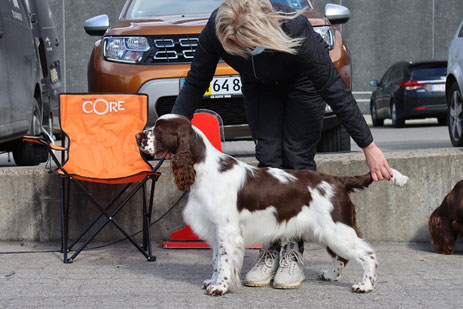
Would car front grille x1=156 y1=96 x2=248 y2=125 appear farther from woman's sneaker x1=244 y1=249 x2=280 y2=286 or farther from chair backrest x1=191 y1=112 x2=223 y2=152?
woman's sneaker x1=244 y1=249 x2=280 y2=286

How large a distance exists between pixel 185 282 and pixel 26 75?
4.59 m

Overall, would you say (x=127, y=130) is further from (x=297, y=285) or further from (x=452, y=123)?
(x=452, y=123)

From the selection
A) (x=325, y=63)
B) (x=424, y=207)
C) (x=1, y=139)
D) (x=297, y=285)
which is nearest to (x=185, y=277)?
(x=297, y=285)

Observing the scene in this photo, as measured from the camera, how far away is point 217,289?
4910 mm

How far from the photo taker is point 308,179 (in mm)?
5035

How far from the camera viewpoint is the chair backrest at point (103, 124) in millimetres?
6332

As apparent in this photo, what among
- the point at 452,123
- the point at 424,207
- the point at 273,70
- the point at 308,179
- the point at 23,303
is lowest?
the point at 452,123

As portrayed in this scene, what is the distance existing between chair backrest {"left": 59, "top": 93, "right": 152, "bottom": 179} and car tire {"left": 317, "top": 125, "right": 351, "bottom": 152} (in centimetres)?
260

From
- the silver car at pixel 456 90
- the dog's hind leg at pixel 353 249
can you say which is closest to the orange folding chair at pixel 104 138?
the dog's hind leg at pixel 353 249

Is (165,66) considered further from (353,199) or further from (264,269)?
(264,269)

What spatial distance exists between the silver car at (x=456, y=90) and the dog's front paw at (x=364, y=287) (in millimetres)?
5867

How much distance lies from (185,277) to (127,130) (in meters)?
1.45

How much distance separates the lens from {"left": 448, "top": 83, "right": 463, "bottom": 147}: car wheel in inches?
421

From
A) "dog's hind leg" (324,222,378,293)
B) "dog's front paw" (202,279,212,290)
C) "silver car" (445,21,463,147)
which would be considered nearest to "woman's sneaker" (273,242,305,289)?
"dog's hind leg" (324,222,378,293)
